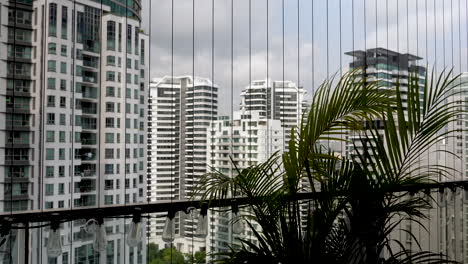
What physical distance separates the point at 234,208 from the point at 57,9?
4.80 ft

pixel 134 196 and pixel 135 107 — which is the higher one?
pixel 135 107

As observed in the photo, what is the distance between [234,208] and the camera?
8.83 feet

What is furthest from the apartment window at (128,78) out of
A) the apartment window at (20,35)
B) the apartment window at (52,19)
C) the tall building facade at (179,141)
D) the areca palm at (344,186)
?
the areca palm at (344,186)

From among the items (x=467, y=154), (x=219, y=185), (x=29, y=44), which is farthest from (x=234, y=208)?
(x=467, y=154)

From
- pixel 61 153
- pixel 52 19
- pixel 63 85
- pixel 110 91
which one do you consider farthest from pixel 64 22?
pixel 61 153

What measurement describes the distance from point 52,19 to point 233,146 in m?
1.33

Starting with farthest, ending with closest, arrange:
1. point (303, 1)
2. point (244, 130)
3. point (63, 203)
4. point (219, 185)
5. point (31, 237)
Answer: point (303, 1) < point (244, 130) < point (63, 203) < point (31, 237) < point (219, 185)

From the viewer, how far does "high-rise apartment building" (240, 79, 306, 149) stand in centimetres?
331

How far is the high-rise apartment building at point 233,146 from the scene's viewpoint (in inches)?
123

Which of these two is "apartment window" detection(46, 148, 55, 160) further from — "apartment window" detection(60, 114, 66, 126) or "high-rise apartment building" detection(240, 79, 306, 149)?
"high-rise apartment building" detection(240, 79, 306, 149)

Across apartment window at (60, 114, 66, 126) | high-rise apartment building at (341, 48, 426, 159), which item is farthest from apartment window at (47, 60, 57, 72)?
high-rise apartment building at (341, 48, 426, 159)

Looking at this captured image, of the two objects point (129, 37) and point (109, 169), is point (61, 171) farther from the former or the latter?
point (129, 37)

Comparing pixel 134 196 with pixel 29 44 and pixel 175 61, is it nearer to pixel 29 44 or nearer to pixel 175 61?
pixel 175 61

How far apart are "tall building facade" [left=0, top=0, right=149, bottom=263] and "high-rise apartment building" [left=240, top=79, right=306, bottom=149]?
756 mm
